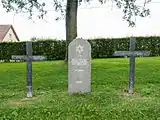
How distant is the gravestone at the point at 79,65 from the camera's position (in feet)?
31.5

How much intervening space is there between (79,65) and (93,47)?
2166cm

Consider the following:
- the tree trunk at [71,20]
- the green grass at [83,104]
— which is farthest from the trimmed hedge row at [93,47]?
the green grass at [83,104]

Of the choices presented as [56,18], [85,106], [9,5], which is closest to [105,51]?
[56,18]

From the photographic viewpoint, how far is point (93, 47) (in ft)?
103

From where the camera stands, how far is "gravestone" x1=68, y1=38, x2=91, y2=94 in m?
9.60

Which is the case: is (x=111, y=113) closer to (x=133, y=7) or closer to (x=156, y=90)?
(x=156, y=90)

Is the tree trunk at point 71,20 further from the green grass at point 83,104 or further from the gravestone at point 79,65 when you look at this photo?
the gravestone at point 79,65

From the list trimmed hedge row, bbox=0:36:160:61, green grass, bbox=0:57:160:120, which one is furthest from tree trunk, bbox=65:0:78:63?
trimmed hedge row, bbox=0:36:160:61

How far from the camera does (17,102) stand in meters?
9.16

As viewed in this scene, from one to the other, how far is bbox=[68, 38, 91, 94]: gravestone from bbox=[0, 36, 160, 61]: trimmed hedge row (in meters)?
21.5

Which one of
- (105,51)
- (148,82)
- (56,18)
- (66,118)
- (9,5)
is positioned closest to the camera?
(66,118)

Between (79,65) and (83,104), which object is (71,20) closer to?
(79,65)

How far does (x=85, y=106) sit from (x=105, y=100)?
2.73ft

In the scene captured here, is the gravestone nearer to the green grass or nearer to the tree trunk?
the green grass
